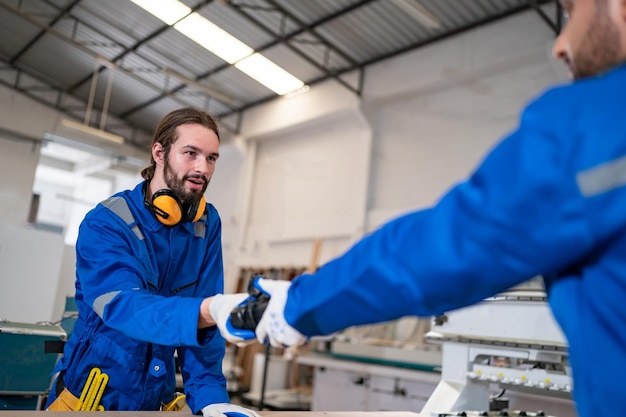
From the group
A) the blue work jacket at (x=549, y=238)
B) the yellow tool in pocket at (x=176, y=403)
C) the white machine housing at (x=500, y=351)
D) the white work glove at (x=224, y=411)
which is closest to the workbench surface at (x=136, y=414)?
the white work glove at (x=224, y=411)

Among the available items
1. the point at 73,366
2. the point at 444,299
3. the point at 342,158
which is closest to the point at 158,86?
the point at 342,158

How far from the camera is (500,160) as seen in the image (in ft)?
2.42

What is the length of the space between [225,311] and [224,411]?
0.52 metres

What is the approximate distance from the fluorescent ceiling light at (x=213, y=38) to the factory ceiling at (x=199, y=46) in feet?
0.41

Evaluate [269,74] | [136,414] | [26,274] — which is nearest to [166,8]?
[269,74]

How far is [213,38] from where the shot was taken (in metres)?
8.48

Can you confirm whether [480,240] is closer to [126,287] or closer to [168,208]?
[126,287]

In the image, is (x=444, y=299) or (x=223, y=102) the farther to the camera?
(x=223, y=102)

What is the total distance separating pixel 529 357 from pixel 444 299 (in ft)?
5.43

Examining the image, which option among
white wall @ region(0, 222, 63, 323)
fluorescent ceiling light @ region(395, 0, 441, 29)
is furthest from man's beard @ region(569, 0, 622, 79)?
fluorescent ceiling light @ region(395, 0, 441, 29)

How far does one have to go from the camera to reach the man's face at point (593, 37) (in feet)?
2.55

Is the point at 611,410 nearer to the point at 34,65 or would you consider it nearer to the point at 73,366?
the point at 73,366

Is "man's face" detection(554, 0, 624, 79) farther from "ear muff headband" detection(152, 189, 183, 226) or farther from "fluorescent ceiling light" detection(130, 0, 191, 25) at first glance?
"fluorescent ceiling light" detection(130, 0, 191, 25)

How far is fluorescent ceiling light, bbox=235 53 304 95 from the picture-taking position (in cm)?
910
